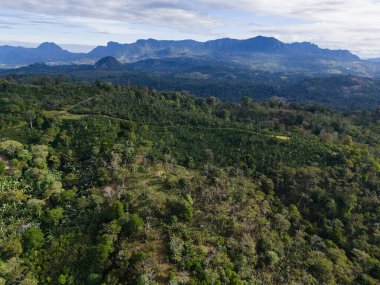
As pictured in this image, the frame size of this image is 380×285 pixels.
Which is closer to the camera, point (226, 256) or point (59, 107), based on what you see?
point (226, 256)

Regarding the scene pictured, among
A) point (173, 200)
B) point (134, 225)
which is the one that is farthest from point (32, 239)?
point (173, 200)

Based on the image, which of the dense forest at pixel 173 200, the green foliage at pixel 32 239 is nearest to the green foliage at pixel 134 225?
the dense forest at pixel 173 200

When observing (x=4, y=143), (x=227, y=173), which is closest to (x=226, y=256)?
(x=227, y=173)

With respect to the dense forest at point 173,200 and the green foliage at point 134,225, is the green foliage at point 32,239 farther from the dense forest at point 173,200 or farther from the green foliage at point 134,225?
the green foliage at point 134,225

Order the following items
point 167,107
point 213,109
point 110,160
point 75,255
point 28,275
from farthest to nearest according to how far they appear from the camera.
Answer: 1. point 213,109
2. point 167,107
3. point 110,160
4. point 75,255
5. point 28,275

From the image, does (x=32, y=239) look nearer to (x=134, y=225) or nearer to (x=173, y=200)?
(x=134, y=225)

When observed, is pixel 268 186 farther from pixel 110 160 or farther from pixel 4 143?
pixel 4 143

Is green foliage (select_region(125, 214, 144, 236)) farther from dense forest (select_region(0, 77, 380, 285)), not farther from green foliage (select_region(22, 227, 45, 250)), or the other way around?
green foliage (select_region(22, 227, 45, 250))

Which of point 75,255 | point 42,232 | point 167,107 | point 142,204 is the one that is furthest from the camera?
point 167,107

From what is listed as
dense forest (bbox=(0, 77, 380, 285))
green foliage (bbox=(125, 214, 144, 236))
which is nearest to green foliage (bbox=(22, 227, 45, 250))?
dense forest (bbox=(0, 77, 380, 285))
